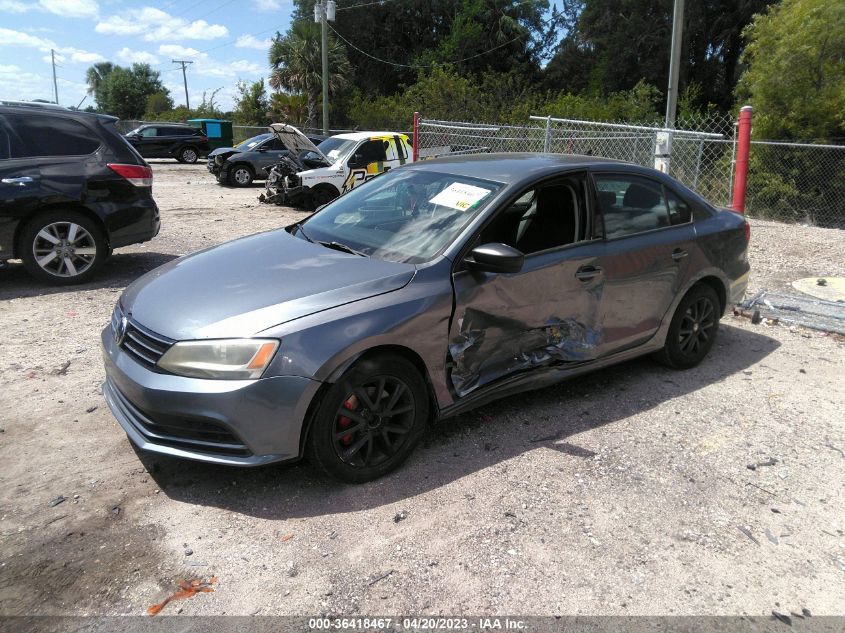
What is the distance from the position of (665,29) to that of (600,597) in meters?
34.7

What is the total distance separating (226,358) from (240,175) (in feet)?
55.6

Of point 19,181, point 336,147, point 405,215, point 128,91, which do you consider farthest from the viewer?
point 128,91

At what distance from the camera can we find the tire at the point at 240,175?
1886 centimetres

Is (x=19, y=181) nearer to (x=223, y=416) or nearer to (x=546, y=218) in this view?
(x=223, y=416)

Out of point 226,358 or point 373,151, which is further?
point 373,151

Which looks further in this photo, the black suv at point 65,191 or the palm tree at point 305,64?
the palm tree at point 305,64

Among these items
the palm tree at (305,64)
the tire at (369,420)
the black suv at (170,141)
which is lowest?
the tire at (369,420)

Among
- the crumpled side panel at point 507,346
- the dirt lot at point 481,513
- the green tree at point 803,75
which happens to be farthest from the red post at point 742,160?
the green tree at point 803,75

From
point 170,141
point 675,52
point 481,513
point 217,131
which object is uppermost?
point 675,52

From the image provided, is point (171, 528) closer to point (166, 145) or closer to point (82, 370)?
point (82, 370)

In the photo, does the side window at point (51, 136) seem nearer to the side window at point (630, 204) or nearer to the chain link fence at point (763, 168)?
the side window at point (630, 204)

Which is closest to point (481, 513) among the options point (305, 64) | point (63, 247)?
point (63, 247)

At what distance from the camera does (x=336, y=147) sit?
14109 mm

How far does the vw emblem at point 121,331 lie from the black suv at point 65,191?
3.96m
